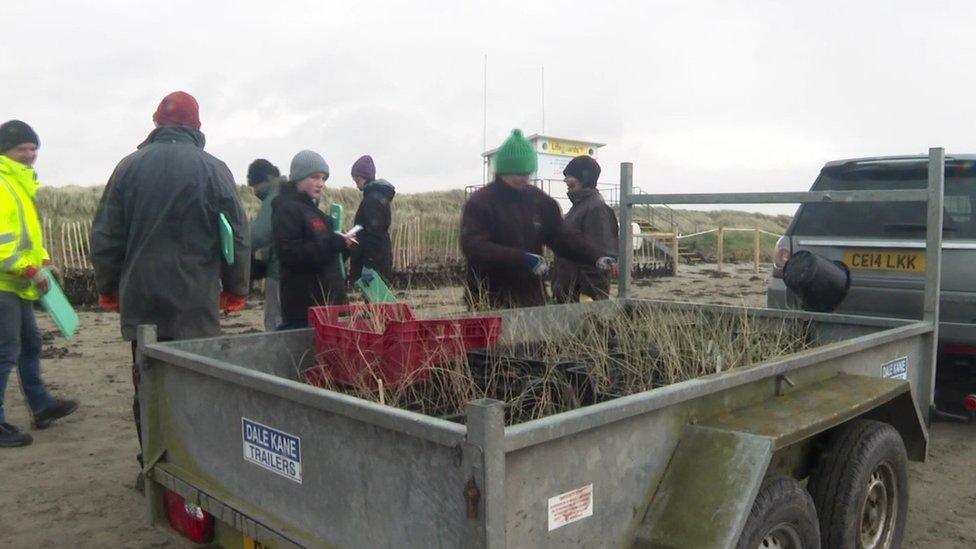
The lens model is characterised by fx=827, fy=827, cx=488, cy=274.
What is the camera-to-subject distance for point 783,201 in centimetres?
450

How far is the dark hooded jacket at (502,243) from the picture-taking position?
15.1 feet

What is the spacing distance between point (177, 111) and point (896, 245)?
4.32m

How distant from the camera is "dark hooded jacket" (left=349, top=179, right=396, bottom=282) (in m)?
6.46

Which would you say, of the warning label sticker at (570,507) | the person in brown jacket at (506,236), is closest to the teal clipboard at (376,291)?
the person in brown jacket at (506,236)

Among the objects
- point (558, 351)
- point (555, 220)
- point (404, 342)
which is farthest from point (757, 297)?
point (404, 342)

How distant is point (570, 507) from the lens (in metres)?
1.98

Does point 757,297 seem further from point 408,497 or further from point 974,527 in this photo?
point 408,497

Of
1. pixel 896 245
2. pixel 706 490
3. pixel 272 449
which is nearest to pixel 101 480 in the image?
pixel 272 449

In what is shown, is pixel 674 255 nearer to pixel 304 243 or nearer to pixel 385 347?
pixel 304 243

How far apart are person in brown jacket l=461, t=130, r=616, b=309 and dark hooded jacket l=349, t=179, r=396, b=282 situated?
1.81m

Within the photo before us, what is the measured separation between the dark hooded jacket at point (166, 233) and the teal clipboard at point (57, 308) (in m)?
1.25

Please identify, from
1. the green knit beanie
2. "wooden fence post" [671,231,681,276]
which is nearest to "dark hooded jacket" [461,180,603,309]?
the green knit beanie

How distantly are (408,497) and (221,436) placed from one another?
0.95 meters

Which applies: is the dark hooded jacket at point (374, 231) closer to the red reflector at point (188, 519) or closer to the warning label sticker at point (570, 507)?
the red reflector at point (188, 519)
